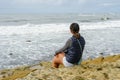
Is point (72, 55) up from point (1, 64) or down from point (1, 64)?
up

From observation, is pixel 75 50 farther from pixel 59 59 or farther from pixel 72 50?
pixel 59 59

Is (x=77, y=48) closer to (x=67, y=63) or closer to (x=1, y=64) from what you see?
(x=67, y=63)

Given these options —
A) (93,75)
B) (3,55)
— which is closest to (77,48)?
(93,75)

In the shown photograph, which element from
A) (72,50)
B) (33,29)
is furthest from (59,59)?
(33,29)

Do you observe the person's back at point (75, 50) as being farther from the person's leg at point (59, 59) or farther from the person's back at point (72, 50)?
the person's leg at point (59, 59)

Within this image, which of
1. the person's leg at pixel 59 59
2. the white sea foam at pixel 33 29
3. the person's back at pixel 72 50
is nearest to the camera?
the person's back at pixel 72 50

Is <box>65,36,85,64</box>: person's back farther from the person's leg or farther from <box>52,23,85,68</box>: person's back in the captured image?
the person's leg

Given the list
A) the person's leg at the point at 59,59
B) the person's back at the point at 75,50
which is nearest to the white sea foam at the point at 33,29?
the person's leg at the point at 59,59

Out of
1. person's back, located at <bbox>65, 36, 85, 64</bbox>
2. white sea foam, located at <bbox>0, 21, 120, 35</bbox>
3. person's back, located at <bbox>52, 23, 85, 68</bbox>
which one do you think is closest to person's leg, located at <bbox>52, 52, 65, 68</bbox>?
person's back, located at <bbox>52, 23, 85, 68</bbox>

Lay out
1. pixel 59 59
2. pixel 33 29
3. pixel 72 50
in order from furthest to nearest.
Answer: pixel 33 29, pixel 59 59, pixel 72 50

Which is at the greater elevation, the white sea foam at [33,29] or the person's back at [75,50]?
the person's back at [75,50]

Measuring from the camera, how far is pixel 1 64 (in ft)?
43.1

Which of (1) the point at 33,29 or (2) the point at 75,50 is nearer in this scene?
(2) the point at 75,50

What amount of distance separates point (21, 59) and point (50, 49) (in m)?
3.37
